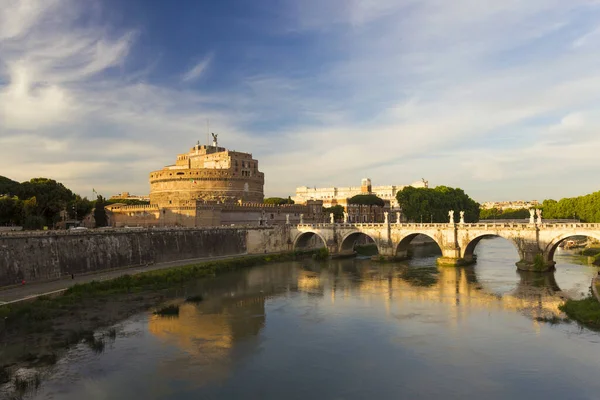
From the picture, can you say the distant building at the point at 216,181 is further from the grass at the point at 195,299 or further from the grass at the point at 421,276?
the grass at the point at 195,299

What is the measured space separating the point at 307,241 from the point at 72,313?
111 feet

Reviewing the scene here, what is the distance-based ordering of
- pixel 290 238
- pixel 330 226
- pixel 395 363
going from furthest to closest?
1. pixel 290 238
2. pixel 330 226
3. pixel 395 363

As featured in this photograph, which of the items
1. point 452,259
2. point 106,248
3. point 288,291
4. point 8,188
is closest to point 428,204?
point 452,259

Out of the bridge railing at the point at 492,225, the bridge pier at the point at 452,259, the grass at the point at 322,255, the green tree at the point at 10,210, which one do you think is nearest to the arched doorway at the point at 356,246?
the bridge railing at the point at 492,225

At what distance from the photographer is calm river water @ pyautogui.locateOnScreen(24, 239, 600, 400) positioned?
45.4 feet

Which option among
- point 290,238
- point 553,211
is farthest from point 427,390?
point 553,211

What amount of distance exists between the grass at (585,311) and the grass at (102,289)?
21213 millimetres

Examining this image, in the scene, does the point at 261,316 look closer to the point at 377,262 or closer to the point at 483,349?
the point at 483,349

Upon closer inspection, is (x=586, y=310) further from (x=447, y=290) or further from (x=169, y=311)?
(x=169, y=311)

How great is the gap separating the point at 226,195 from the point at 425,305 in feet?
126

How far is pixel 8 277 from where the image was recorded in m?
24.8

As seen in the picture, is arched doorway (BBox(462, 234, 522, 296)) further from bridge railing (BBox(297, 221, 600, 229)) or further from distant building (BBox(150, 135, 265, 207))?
distant building (BBox(150, 135, 265, 207))

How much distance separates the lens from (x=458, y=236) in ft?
127

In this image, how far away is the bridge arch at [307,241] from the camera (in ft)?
167
